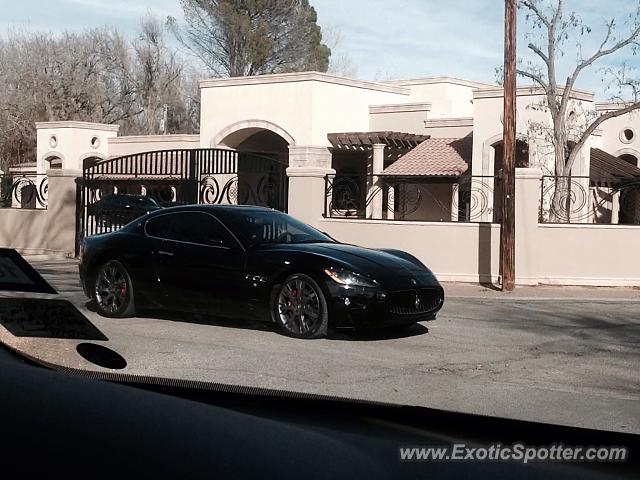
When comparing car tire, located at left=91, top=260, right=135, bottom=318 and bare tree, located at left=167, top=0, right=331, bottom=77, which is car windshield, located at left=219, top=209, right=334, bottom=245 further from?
bare tree, located at left=167, top=0, right=331, bottom=77

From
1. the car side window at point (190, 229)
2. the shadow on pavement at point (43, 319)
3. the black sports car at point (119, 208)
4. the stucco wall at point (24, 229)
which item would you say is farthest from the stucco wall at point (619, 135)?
the shadow on pavement at point (43, 319)

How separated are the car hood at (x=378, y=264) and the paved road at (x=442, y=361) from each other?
684 millimetres

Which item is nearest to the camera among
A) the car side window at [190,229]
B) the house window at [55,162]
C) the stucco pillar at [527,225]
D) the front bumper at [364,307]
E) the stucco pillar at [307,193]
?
the front bumper at [364,307]

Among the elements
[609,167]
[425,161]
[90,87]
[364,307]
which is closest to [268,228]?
[364,307]

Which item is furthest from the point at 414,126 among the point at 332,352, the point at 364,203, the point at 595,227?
the point at 332,352

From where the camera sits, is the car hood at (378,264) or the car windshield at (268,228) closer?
the car hood at (378,264)

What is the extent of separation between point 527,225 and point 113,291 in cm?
869

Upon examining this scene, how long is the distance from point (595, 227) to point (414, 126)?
49.6 feet

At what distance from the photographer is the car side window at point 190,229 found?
1097 centimetres

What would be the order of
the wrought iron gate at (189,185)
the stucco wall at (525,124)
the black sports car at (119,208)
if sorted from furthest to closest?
the stucco wall at (525,124) < the black sports car at (119,208) < the wrought iron gate at (189,185)

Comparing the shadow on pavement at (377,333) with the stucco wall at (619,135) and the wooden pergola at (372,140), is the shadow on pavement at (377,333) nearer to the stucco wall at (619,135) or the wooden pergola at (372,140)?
the wooden pergola at (372,140)

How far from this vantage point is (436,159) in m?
29.0

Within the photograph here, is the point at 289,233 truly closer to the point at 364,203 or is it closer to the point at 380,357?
the point at 380,357

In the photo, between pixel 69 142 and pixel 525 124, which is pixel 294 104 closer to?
pixel 525 124
